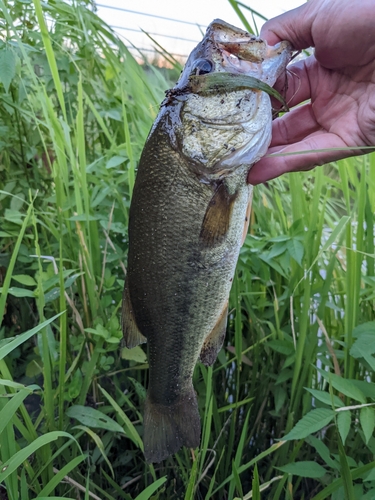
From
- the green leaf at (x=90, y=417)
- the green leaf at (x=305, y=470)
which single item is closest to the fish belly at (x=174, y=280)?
the green leaf at (x=90, y=417)

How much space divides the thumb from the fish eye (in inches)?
8.2

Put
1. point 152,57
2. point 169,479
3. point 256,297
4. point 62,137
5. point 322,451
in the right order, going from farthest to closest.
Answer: point 152,57 < point 256,297 < point 169,479 < point 62,137 < point 322,451

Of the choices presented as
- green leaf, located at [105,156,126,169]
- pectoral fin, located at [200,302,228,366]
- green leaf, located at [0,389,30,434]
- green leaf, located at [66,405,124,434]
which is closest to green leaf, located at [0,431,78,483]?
green leaf, located at [0,389,30,434]

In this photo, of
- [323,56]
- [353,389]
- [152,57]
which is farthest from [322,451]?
[152,57]

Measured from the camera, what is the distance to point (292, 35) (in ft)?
3.95

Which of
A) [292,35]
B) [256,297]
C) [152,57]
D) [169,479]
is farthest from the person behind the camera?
[152,57]

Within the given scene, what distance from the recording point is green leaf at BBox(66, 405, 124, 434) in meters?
1.10

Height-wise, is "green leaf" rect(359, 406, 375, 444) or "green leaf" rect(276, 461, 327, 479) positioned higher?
"green leaf" rect(359, 406, 375, 444)

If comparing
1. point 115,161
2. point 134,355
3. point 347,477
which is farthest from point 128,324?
point 347,477

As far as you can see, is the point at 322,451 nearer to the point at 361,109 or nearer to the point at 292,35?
the point at 361,109

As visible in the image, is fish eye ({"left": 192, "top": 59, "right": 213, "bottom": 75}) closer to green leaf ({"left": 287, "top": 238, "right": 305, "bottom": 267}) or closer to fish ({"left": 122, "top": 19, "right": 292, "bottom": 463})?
fish ({"left": 122, "top": 19, "right": 292, "bottom": 463})


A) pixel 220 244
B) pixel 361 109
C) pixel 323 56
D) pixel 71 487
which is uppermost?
pixel 323 56

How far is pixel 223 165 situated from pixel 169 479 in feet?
3.63

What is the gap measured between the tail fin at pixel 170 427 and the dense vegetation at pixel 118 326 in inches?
1.8
